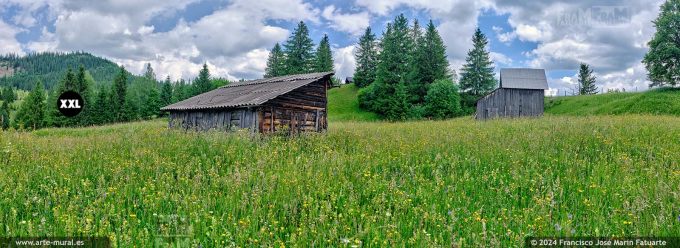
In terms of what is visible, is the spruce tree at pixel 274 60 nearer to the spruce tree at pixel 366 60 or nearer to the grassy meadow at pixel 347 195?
the spruce tree at pixel 366 60

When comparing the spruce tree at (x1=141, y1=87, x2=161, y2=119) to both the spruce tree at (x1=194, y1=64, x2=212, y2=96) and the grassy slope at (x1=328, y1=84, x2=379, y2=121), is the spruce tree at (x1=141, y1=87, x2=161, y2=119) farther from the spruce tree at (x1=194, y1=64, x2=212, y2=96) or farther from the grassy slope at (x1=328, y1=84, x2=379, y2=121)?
the grassy slope at (x1=328, y1=84, x2=379, y2=121)

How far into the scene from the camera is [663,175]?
721 cm

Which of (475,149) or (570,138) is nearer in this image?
(475,149)

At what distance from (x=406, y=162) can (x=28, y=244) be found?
6395mm

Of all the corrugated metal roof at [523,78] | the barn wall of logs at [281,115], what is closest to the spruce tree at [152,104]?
the barn wall of logs at [281,115]

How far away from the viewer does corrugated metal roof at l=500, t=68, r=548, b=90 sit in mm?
48869

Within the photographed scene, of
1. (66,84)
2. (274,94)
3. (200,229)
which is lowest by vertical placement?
(200,229)

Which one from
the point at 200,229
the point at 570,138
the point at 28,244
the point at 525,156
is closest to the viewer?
the point at 28,244

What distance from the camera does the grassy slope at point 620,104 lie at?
38.5 meters

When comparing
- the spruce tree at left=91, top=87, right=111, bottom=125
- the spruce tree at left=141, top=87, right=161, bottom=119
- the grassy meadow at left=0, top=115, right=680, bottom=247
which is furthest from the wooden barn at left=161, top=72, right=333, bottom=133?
the spruce tree at left=141, top=87, right=161, bottom=119

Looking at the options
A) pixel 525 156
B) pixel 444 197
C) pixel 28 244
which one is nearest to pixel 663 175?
pixel 525 156

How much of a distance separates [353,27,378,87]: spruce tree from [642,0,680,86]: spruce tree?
36324 mm

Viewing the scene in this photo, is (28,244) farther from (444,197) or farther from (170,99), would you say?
(170,99)

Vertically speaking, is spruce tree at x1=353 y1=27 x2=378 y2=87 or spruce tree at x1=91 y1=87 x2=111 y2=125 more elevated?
spruce tree at x1=353 y1=27 x2=378 y2=87
